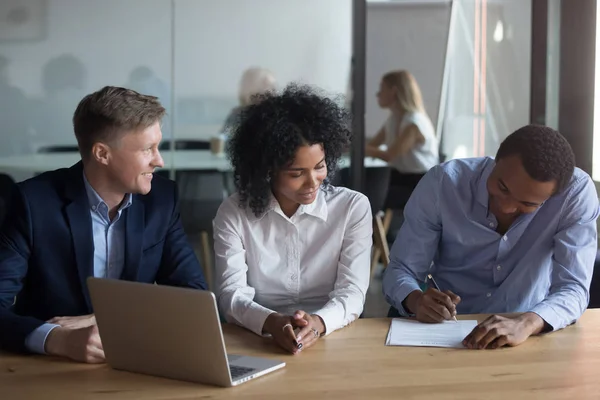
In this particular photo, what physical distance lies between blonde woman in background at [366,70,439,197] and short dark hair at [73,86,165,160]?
3.24 m

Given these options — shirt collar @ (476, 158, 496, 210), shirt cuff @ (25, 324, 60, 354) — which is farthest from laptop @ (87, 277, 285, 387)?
shirt collar @ (476, 158, 496, 210)

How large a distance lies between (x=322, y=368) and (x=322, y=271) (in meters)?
0.68

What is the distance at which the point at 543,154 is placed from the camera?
221cm

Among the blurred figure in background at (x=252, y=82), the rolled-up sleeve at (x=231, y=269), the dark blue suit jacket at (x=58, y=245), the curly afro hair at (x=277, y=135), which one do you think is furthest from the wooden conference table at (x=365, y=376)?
the blurred figure in background at (x=252, y=82)

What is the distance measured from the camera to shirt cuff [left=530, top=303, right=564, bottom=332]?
2090 mm

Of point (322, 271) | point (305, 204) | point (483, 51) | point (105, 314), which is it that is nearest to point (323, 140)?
point (305, 204)

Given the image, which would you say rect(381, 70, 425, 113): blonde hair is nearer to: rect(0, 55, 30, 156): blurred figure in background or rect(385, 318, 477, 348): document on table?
rect(0, 55, 30, 156): blurred figure in background

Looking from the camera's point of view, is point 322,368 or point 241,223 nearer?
point 322,368

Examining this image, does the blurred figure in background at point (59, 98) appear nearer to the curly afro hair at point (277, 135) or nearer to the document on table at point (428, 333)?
the curly afro hair at point (277, 135)

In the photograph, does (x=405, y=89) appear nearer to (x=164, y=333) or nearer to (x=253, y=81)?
(x=253, y=81)

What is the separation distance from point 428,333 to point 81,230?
95 cm

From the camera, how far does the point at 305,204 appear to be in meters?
2.39

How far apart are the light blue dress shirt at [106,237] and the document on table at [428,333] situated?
0.78 m

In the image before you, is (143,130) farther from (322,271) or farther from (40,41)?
(40,41)
